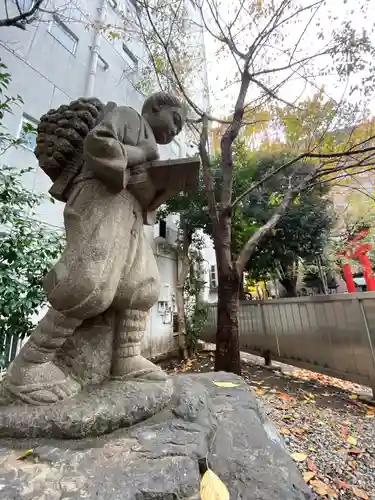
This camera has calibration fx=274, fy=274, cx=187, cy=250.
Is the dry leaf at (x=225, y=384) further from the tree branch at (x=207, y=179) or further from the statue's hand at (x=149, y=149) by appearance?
the tree branch at (x=207, y=179)

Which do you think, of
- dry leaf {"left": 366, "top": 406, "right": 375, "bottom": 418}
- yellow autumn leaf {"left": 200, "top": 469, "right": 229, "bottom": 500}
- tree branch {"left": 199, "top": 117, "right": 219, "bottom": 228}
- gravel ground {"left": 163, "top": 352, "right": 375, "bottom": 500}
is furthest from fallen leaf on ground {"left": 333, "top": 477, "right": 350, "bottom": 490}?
tree branch {"left": 199, "top": 117, "right": 219, "bottom": 228}

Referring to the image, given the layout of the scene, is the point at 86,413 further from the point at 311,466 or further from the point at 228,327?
the point at 228,327

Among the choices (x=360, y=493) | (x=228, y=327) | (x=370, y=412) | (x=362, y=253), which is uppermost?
(x=362, y=253)

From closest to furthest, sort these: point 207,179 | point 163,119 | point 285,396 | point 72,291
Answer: point 72,291 → point 163,119 → point 285,396 → point 207,179

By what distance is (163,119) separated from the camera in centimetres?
211

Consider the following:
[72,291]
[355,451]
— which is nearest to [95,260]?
[72,291]

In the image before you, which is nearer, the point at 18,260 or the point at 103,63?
the point at 18,260

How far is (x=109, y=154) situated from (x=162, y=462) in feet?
5.22

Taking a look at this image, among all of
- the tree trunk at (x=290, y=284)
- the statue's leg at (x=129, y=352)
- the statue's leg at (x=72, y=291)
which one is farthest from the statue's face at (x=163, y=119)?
the tree trunk at (x=290, y=284)

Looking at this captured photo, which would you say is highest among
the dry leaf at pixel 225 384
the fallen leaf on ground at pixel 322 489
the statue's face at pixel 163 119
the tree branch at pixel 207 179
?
the tree branch at pixel 207 179

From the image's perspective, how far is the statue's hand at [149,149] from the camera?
1853 mm

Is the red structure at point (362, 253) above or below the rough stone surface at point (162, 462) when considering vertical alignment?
above

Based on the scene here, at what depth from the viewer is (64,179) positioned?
1932 millimetres

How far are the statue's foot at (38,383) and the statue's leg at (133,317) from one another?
0.33 m
